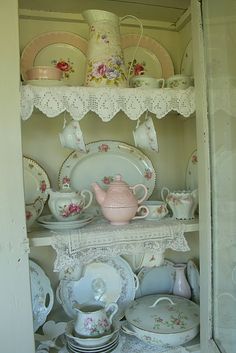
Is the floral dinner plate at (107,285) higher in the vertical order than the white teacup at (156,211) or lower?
lower

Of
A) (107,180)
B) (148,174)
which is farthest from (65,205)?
(148,174)

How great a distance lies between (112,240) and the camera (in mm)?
864

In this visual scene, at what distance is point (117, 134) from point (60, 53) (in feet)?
1.00

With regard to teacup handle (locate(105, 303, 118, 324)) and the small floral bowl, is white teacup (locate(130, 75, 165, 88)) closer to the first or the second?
the small floral bowl

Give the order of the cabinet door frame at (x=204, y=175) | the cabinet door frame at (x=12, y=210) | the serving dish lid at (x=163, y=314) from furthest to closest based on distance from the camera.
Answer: the serving dish lid at (x=163, y=314), the cabinet door frame at (x=204, y=175), the cabinet door frame at (x=12, y=210)

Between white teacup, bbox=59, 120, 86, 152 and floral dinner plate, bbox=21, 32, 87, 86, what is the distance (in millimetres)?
204

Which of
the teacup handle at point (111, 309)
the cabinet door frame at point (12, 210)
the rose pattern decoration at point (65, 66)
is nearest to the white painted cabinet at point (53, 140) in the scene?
the cabinet door frame at point (12, 210)

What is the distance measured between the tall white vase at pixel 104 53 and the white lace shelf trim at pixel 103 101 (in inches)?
2.1

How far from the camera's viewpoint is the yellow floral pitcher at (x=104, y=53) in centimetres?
88

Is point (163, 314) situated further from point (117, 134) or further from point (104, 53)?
point (104, 53)

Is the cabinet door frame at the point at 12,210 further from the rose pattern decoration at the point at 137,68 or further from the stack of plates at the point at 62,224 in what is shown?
the rose pattern decoration at the point at 137,68

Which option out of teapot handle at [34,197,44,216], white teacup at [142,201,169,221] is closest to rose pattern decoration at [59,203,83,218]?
teapot handle at [34,197,44,216]

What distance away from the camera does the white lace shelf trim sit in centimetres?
80

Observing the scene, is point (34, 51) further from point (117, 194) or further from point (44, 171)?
point (117, 194)
